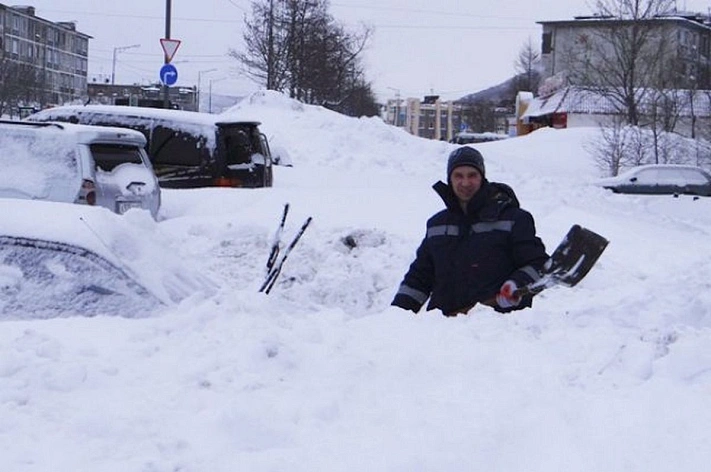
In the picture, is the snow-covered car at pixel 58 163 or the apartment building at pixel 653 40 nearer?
the snow-covered car at pixel 58 163

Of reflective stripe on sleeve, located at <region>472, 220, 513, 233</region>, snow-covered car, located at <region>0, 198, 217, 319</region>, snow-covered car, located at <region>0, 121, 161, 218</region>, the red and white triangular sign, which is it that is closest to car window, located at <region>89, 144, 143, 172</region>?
snow-covered car, located at <region>0, 121, 161, 218</region>

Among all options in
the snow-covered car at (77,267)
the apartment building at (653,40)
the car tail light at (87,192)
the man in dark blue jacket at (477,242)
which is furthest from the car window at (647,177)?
the snow-covered car at (77,267)

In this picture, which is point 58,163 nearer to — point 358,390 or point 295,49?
point 358,390

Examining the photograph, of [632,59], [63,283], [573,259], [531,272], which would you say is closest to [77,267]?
[63,283]

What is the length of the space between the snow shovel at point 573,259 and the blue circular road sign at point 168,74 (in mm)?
16600

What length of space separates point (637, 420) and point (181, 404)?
1409mm

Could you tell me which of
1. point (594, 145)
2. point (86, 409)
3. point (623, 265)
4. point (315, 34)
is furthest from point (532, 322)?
point (315, 34)

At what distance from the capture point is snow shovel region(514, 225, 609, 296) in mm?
5340

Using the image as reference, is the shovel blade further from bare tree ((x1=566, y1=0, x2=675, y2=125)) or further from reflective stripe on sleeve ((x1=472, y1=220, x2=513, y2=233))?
bare tree ((x1=566, y1=0, x2=675, y2=125))

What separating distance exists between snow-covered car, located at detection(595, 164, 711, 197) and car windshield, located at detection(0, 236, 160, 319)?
22.2 m

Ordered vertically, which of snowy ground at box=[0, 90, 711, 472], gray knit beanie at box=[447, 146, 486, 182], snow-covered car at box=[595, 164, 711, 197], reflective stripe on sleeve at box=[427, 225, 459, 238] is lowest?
snowy ground at box=[0, 90, 711, 472]

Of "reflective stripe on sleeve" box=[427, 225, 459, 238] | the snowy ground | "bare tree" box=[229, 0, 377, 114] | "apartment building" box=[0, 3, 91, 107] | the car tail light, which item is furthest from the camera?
"apartment building" box=[0, 3, 91, 107]

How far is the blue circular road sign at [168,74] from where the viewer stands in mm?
21219

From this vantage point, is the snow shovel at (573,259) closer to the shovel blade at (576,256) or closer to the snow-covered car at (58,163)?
the shovel blade at (576,256)
